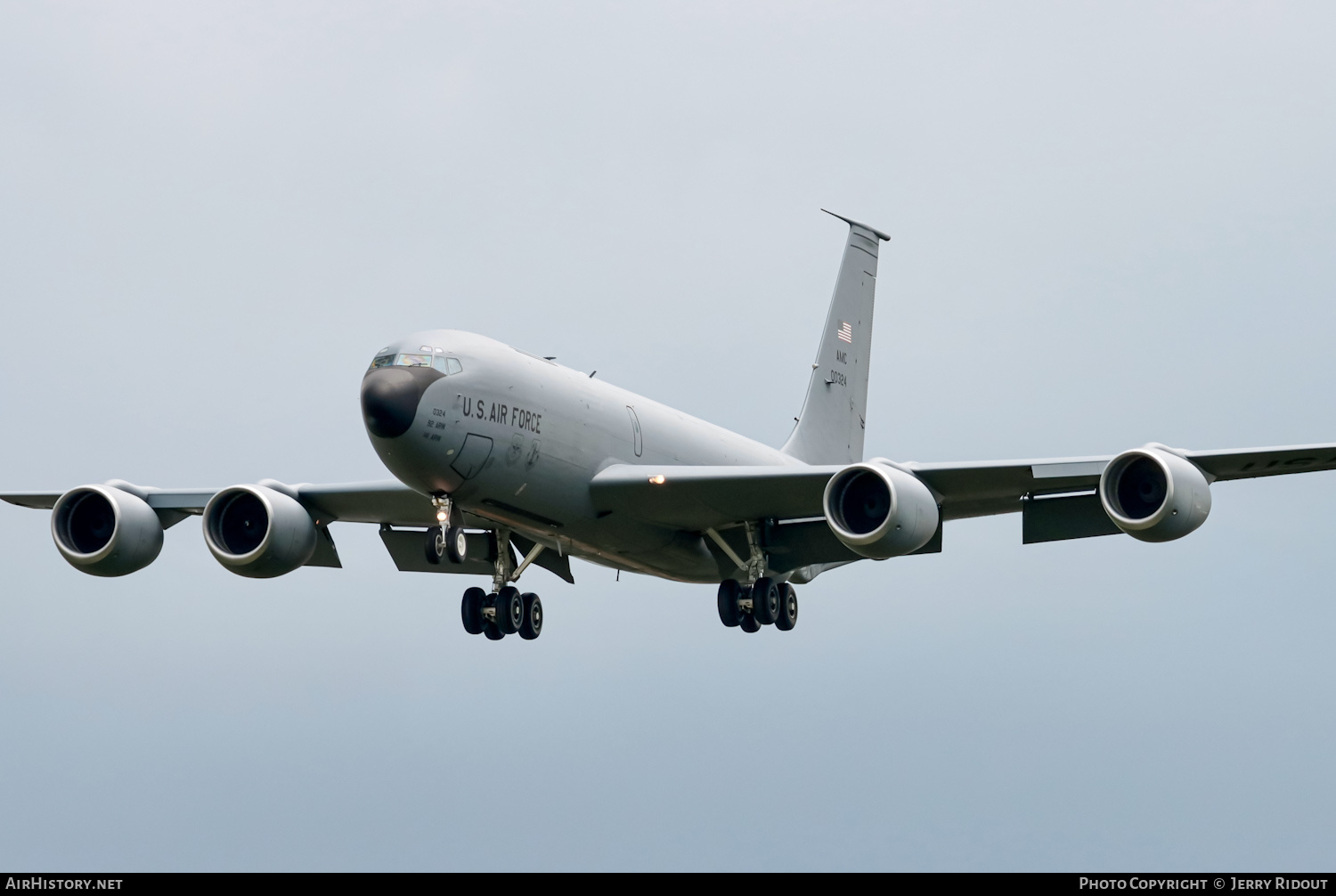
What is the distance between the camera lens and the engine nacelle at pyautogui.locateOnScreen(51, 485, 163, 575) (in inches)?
1325

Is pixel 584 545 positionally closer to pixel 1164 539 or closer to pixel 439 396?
pixel 439 396

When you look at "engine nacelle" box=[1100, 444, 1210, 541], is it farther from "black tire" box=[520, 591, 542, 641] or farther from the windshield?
"black tire" box=[520, 591, 542, 641]

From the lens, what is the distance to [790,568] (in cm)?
3453

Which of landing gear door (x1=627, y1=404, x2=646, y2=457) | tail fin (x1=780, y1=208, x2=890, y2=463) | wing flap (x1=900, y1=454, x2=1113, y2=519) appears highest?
tail fin (x1=780, y1=208, x2=890, y2=463)

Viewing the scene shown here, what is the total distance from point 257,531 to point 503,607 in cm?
487

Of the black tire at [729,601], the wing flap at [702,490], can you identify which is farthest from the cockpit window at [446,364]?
the black tire at [729,601]

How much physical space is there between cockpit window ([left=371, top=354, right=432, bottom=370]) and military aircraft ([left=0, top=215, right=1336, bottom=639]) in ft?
0.11

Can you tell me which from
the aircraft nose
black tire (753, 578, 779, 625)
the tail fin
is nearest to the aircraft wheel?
the aircraft nose

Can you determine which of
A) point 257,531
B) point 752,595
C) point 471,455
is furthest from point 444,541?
point 752,595

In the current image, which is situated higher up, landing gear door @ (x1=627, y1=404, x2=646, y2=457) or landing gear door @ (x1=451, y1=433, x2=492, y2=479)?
landing gear door @ (x1=627, y1=404, x2=646, y2=457)

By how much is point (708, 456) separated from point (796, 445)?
6927 mm

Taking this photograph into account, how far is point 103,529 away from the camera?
1342 inches

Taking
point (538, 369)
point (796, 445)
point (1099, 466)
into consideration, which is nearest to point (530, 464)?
point (538, 369)

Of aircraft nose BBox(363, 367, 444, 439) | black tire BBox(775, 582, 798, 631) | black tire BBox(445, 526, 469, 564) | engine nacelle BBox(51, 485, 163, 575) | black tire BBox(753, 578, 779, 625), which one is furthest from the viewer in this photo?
black tire BBox(775, 582, 798, 631)
